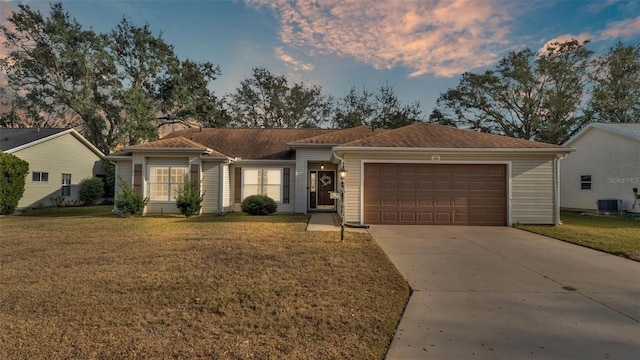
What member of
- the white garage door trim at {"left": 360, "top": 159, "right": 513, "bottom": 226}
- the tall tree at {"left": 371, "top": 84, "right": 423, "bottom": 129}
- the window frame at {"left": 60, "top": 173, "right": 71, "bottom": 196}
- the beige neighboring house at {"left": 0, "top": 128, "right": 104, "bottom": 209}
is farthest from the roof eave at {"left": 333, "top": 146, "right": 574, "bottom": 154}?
the tall tree at {"left": 371, "top": 84, "right": 423, "bottom": 129}

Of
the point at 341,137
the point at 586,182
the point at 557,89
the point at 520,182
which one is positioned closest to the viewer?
the point at 520,182

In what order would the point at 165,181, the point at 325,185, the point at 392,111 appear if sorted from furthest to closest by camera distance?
the point at 392,111 < the point at 325,185 < the point at 165,181

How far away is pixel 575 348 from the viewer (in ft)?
8.79

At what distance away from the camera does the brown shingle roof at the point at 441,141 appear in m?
10.2

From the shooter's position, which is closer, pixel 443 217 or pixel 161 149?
pixel 443 217

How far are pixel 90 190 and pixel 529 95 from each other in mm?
31957

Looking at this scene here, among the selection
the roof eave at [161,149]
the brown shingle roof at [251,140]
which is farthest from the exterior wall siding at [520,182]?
the roof eave at [161,149]

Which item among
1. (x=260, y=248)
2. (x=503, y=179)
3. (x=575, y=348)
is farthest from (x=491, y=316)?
(x=503, y=179)

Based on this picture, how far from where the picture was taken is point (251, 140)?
16312mm

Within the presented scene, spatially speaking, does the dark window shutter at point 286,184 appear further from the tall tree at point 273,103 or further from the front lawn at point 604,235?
the tall tree at point 273,103

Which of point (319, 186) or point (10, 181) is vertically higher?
point (10, 181)

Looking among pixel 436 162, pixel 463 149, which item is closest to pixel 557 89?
pixel 463 149

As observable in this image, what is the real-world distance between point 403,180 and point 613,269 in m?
5.82

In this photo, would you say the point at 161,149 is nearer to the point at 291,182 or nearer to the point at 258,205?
the point at 258,205
